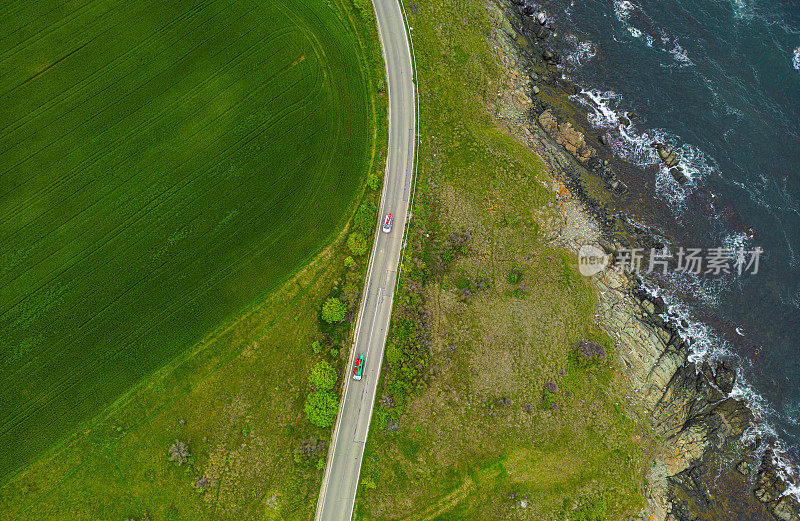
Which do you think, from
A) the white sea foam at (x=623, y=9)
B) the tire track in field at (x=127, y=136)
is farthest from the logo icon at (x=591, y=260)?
the tire track in field at (x=127, y=136)

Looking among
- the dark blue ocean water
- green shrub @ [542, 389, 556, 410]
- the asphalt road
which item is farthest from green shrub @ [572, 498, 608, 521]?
the asphalt road

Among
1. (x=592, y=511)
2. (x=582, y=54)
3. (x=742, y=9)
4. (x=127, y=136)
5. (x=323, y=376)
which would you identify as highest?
(x=742, y=9)

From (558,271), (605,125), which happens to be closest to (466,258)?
(558,271)

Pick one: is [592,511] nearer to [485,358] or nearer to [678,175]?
[485,358]

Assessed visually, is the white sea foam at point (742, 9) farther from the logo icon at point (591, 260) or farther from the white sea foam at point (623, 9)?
the logo icon at point (591, 260)

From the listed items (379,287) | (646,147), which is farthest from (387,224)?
(646,147)

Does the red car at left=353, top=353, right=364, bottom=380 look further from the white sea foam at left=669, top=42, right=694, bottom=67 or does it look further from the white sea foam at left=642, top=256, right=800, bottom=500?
the white sea foam at left=669, top=42, right=694, bottom=67
